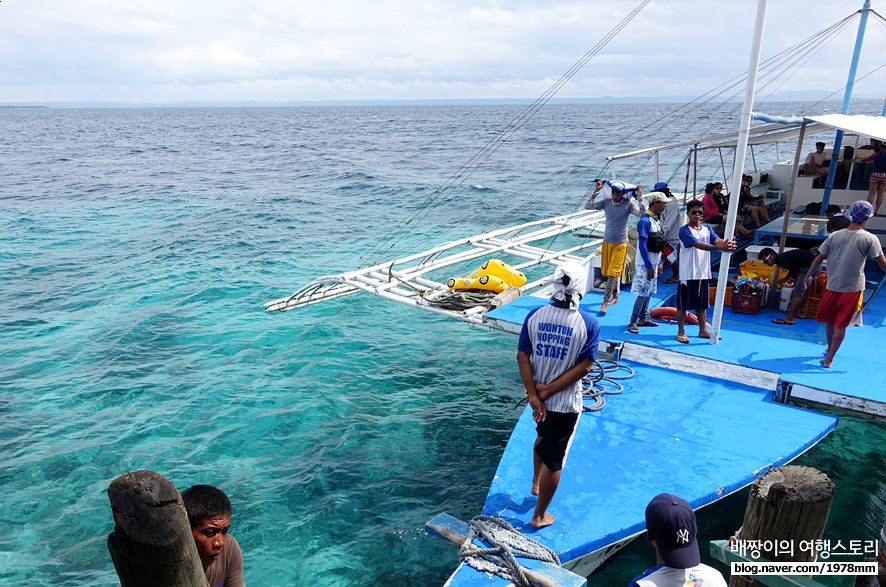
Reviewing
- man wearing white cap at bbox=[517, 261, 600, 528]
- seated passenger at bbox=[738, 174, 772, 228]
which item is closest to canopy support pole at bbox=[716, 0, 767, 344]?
man wearing white cap at bbox=[517, 261, 600, 528]

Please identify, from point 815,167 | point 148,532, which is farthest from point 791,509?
point 815,167

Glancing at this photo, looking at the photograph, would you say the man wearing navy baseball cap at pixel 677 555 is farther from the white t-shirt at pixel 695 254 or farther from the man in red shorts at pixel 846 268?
the white t-shirt at pixel 695 254

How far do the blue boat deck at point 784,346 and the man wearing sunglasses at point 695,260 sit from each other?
524 mm

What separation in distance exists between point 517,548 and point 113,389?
28.8 ft

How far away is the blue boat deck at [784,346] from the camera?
6332 mm

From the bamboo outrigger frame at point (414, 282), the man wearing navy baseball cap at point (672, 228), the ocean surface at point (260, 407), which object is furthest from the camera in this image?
the bamboo outrigger frame at point (414, 282)

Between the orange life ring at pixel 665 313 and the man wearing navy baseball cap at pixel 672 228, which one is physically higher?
the man wearing navy baseball cap at pixel 672 228

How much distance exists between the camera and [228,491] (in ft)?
24.5

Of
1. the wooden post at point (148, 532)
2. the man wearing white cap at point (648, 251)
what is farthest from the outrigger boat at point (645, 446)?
the wooden post at point (148, 532)

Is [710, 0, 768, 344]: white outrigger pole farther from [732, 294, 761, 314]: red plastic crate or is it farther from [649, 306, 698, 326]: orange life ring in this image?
[732, 294, 761, 314]: red plastic crate

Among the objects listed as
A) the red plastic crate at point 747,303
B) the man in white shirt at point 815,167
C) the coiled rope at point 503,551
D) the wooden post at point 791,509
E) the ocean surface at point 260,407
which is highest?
the man in white shirt at point 815,167

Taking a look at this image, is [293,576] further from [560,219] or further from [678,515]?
[560,219]

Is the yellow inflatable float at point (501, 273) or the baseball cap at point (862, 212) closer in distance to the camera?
the baseball cap at point (862, 212)

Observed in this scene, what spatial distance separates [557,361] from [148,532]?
2992 millimetres
